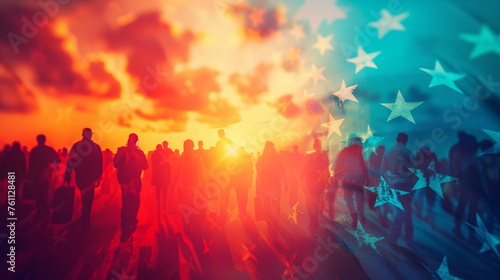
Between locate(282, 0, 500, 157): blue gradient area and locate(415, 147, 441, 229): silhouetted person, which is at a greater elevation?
locate(282, 0, 500, 157): blue gradient area

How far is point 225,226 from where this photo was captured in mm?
4871

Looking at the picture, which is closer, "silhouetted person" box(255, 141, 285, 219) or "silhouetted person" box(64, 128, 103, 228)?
"silhouetted person" box(64, 128, 103, 228)

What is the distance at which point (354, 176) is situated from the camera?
495cm

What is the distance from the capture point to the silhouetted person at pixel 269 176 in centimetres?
572

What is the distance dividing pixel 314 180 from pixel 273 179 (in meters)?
1.14

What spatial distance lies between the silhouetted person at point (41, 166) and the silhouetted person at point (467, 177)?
8.18 meters

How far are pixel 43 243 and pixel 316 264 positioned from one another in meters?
4.89

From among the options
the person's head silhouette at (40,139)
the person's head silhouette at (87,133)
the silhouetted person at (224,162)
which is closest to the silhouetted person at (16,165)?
the person's head silhouette at (40,139)

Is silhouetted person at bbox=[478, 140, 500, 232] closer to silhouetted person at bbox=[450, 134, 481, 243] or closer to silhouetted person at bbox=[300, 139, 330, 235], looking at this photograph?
silhouetted person at bbox=[450, 134, 481, 243]

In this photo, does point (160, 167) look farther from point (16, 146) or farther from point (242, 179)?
point (16, 146)

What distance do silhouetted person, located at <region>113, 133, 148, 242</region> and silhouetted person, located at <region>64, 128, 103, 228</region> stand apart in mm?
379

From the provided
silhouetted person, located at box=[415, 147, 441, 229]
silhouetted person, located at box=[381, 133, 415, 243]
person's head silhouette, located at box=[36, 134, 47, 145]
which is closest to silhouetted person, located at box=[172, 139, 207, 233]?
person's head silhouette, located at box=[36, 134, 47, 145]

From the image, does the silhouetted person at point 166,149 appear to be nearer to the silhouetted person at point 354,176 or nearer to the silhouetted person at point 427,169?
the silhouetted person at point 354,176

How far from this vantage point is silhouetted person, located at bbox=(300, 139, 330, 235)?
4746 mm
